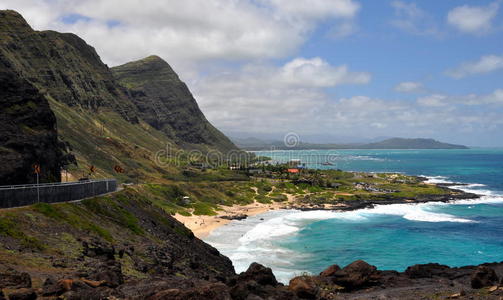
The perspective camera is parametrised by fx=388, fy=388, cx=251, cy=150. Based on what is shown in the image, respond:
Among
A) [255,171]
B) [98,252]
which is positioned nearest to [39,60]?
[255,171]

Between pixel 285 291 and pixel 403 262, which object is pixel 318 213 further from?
pixel 285 291

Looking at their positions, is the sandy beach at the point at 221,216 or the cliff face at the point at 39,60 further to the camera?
the cliff face at the point at 39,60

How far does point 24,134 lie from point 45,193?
1138cm

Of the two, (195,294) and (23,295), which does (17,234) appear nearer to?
(23,295)

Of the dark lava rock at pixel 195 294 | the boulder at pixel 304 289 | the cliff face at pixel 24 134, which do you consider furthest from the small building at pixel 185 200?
the dark lava rock at pixel 195 294

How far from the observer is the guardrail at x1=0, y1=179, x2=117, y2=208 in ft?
107

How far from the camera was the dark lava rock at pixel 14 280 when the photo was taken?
56.2 ft

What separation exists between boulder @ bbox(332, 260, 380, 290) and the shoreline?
48.9 m

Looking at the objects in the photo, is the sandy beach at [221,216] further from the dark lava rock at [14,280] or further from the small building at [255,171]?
the dark lava rock at [14,280]

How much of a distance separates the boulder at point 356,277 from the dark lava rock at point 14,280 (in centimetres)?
2037

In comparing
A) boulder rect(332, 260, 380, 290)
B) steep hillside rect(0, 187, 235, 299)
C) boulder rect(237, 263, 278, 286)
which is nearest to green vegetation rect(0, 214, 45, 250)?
steep hillside rect(0, 187, 235, 299)

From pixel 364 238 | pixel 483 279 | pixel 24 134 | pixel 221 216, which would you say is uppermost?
pixel 24 134

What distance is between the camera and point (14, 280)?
688 inches

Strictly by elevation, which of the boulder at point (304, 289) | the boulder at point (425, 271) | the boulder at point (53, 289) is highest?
the boulder at point (53, 289)
